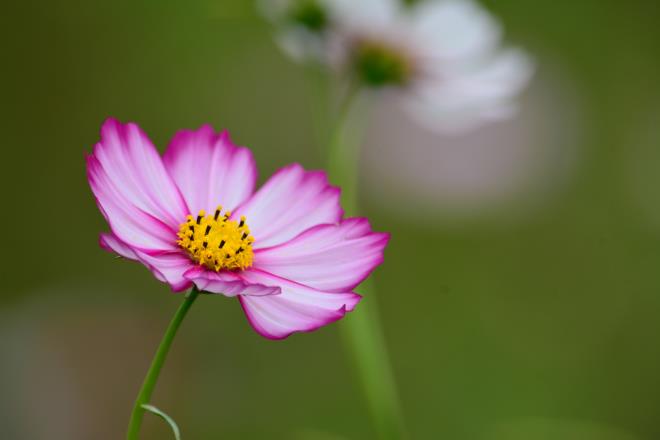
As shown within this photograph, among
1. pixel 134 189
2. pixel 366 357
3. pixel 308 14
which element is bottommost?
pixel 366 357

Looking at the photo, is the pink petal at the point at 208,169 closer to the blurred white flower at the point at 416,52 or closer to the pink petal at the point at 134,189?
the pink petal at the point at 134,189

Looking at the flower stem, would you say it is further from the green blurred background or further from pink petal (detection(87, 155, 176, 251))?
the green blurred background

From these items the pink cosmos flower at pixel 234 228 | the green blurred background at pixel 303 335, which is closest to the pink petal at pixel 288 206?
the pink cosmos flower at pixel 234 228

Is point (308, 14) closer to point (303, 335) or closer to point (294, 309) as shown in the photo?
point (294, 309)

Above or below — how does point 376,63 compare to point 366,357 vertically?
above

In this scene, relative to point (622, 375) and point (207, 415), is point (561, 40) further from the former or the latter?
point (207, 415)

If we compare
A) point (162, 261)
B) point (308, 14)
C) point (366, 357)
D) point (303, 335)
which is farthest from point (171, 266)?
point (303, 335)
